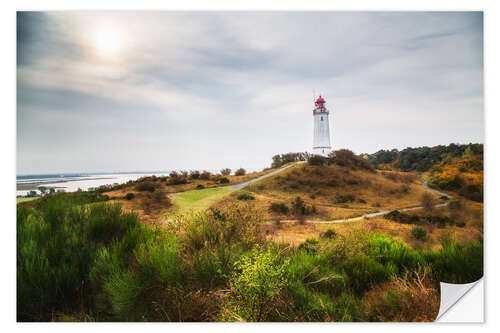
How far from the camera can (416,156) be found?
10.8 ft

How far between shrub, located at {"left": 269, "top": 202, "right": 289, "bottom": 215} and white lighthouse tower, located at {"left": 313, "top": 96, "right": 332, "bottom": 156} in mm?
830

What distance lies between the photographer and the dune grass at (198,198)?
131 inches

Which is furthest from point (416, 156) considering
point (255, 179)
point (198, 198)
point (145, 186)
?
point (145, 186)

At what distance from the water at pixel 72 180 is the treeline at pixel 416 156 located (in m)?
2.80

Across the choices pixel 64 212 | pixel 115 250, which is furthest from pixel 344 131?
pixel 64 212

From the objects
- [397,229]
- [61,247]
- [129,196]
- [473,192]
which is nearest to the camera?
[61,247]

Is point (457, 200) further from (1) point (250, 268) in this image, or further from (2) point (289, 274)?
(1) point (250, 268)

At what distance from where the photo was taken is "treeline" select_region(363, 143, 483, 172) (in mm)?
3161

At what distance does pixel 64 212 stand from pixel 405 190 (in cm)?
398

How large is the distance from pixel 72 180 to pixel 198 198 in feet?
4.97

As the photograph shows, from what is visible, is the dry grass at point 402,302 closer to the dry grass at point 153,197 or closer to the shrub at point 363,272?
the shrub at point 363,272

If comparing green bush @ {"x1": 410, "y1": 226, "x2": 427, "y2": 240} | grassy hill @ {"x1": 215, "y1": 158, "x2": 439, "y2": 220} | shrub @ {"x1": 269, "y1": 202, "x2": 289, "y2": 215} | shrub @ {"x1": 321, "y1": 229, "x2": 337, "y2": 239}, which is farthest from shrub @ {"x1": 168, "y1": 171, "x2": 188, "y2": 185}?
green bush @ {"x1": 410, "y1": 226, "x2": 427, "y2": 240}

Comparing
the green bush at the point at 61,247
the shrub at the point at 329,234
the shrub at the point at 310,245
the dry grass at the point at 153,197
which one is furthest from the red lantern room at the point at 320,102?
the green bush at the point at 61,247

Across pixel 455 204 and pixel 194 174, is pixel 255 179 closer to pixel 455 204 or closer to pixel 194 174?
pixel 194 174
